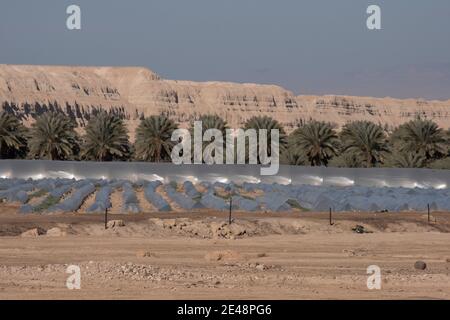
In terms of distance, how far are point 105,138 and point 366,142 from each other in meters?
21.9

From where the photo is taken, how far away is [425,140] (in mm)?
66562

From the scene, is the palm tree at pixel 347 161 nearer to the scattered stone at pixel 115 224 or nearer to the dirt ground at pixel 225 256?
the dirt ground at pixel 225 256

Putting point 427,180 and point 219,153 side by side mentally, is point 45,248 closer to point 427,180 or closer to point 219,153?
point 427,180

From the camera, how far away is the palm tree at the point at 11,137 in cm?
6950

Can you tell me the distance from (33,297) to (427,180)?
138ft

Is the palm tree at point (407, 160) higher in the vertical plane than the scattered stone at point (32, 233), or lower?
lower

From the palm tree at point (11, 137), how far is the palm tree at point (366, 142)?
27.8m


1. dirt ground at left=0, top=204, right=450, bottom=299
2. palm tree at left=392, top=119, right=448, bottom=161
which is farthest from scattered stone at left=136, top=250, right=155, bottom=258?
palm tree at left=392, top=119, right=448, bottom=161

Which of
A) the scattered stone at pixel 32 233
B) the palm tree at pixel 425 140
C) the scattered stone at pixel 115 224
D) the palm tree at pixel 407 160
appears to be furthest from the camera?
the palm tree at pixel 425 140

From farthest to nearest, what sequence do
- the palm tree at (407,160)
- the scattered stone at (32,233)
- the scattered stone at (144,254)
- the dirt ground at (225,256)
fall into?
the palm tree at (407,160), the scattered stone at (32,233), the scattered stone at (144,254), the dirt ground at (225,256)

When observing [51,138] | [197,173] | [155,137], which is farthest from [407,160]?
[51,138]

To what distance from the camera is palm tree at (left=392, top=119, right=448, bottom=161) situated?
66312 mm

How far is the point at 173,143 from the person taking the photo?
70.6 meters

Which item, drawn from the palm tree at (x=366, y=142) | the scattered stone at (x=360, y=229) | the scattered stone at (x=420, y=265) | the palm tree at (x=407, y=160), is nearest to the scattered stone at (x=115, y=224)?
the scattered stone at (x=360, y=229)
